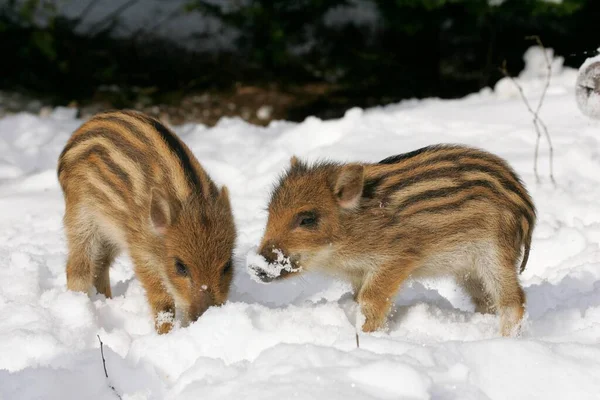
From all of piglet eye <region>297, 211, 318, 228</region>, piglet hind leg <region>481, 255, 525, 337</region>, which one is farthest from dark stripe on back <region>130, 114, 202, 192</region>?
piglet hind leg <region>481, 255, 525, 337</region>

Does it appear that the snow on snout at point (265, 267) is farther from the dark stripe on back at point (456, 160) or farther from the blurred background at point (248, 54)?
the blurred background at point (248, 54)

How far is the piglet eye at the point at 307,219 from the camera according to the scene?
3684 mm

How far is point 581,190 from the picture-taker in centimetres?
530

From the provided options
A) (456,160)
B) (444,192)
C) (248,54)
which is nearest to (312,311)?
(444,192)

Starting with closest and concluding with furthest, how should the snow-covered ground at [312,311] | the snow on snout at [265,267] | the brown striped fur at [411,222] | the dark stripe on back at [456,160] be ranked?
the snow-covered ground at [312,311] < the snow on snout at [265,267] < the brown striped fur at [411,222] < the dark stripe on back at [456,160]

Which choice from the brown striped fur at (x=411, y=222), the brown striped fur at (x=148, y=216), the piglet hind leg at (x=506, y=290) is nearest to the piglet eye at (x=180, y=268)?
the brown striped fur at (x=148, y=216)

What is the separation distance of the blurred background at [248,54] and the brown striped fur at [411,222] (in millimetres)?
4072

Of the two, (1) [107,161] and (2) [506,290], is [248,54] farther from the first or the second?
(2) [506,290]

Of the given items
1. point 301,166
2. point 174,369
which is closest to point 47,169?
point 301,166

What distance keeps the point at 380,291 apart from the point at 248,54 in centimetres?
595

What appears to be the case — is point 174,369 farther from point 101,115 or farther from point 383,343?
point 101,115

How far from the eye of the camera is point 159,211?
371 cm

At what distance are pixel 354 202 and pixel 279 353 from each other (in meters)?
1.18

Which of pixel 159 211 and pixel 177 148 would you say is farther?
pixel 177 148
